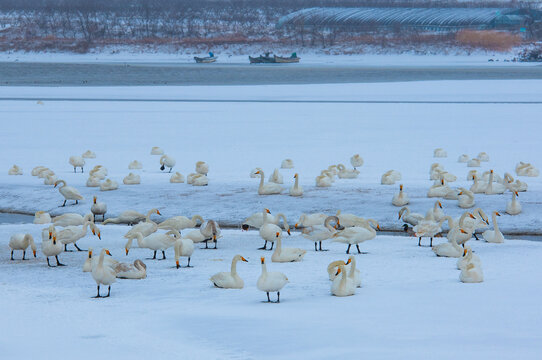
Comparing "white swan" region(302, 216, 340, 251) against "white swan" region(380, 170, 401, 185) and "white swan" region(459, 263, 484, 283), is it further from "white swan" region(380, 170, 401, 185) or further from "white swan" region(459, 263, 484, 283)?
"white swan" region(380, 170, 401, 185)

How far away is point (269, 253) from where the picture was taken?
37.3ft

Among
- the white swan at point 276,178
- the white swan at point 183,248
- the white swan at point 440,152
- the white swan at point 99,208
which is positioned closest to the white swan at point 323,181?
the white swan at point 276,178

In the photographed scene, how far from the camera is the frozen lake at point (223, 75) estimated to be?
45969 mm

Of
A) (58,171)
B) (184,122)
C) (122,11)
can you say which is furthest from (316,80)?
(122,11)

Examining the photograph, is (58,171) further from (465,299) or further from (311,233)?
(465,299)

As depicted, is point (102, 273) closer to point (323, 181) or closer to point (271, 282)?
point (271, 282)

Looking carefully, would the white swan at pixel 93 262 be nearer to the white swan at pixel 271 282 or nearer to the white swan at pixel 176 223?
the white swan at pixel 271 282

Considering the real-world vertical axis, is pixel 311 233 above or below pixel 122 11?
below

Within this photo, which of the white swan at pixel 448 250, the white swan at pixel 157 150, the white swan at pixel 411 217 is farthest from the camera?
the white swan at pixel 157 150

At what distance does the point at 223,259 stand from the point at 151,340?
339 cm

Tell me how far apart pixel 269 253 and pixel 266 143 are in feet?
34.2

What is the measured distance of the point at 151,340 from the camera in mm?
7637

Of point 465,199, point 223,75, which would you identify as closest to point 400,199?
point 465,199

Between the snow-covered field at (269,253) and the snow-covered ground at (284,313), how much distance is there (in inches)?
0.9
